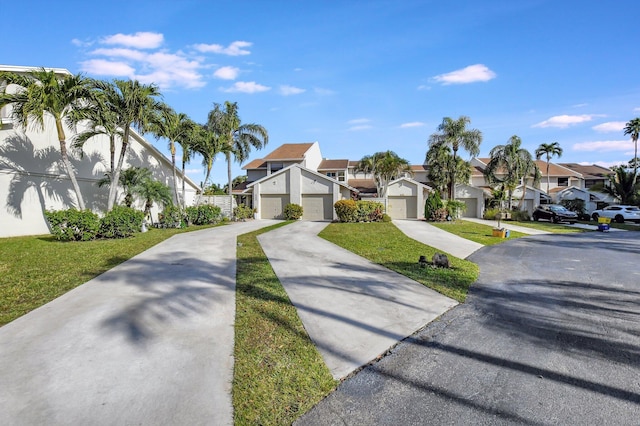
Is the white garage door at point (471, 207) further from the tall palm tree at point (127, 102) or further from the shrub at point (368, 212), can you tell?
the tall palm tree at point (127, 102)

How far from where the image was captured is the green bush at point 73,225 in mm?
12492

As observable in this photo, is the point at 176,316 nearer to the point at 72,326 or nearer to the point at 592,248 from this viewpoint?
the point at 72,326

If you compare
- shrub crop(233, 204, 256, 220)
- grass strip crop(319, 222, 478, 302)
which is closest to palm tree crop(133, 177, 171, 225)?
shrub crop(233, 204, 256, 220)

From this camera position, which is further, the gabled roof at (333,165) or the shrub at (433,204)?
the gabled roof at (333,165)

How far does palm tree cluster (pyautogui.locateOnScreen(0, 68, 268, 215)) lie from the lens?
40.5ft

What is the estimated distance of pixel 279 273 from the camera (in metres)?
8.30

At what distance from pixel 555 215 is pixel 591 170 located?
2638 centimetres

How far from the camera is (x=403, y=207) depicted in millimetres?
31797

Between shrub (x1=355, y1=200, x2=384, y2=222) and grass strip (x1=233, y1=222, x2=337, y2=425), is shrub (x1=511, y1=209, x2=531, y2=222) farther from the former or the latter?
grass strip (x1=233, y1=222, x2=337, y2=425)

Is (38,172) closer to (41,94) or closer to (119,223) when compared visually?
(41,94)

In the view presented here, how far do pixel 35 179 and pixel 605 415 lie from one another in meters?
18.8

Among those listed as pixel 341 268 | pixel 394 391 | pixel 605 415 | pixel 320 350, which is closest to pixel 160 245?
pixel 341 268

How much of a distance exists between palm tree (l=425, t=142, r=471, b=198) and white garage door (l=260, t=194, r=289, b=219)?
15473mm

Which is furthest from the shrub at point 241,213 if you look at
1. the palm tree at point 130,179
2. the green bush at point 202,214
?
the palm tree at point 130,179
